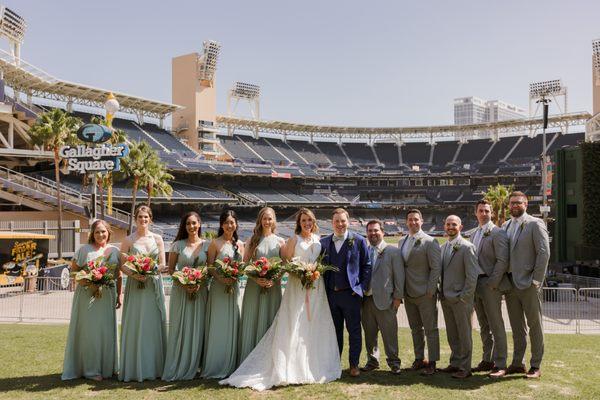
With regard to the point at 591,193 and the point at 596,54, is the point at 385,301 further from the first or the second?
the point at 596,54

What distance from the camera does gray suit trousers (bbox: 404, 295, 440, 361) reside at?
734 cm

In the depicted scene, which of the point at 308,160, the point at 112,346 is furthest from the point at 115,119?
the point at 112,346

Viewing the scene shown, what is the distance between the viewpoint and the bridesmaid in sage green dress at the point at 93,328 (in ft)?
23.4

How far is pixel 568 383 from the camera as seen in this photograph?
678 cm

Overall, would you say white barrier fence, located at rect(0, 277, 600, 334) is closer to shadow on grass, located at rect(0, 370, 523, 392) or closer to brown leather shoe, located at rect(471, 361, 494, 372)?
brown leather shoe, located at rect(471, 361, 494, 372)

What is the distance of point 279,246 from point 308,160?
70.8 m

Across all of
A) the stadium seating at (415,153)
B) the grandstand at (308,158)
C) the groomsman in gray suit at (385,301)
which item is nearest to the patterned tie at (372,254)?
the groomsman in gray suit at (385,301)

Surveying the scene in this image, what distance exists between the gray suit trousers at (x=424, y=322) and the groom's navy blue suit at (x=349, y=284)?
835 millimetres

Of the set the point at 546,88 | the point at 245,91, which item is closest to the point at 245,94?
the point at 245,91

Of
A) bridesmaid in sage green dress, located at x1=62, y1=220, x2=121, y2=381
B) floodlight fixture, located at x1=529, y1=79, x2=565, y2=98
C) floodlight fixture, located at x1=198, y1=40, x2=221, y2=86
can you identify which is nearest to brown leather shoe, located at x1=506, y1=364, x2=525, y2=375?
bridesmaid in sage green dress, located at x1=62, y1=220, x2=121, y2=381

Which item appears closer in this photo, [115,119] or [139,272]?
[139,272]

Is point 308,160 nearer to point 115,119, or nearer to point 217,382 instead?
point 115,119

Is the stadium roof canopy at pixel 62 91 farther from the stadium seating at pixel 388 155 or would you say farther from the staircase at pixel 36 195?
the stadium seating at pixel 388 155

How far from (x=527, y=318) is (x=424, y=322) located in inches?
58.9
